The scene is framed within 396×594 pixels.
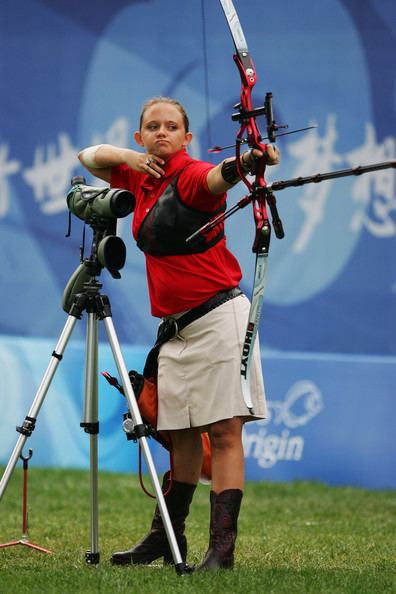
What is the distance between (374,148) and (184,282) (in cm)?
417

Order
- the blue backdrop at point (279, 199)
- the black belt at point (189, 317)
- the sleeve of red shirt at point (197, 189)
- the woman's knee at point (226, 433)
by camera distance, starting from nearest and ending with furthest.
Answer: the sleeve of red shirt at point (197, 189) < the woman's knee at point (226, 433) < the black belt at point (189, 317) < the blue backdrop at point (279, 199)

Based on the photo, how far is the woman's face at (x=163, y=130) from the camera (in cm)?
516

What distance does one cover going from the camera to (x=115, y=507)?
7.68 meters

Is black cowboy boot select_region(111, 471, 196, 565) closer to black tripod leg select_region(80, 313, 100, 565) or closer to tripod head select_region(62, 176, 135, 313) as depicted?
black tripod leg select_region(80, 313, 100, 565)

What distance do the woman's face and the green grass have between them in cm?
168

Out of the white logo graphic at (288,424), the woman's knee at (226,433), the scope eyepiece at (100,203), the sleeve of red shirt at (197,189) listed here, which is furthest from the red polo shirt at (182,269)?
the white logo graphic at (288,424)

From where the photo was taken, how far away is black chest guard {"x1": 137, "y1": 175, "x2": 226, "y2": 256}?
501 cm

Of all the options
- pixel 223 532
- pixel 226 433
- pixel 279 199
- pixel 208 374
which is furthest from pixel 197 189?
pixel 279 199

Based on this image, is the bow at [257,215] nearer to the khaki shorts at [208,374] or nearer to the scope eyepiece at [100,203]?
the khaki shorts at [208,374]

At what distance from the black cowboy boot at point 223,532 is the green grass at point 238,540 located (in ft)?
0.24

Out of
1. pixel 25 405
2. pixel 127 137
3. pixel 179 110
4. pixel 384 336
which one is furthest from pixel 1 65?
pixel 179 110

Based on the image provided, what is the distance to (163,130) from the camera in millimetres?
5168

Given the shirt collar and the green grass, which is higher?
the shirt collar

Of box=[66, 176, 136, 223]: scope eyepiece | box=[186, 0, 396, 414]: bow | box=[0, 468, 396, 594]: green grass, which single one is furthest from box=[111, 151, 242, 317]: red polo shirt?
box=[0, 468, 396, 594]: green grass
